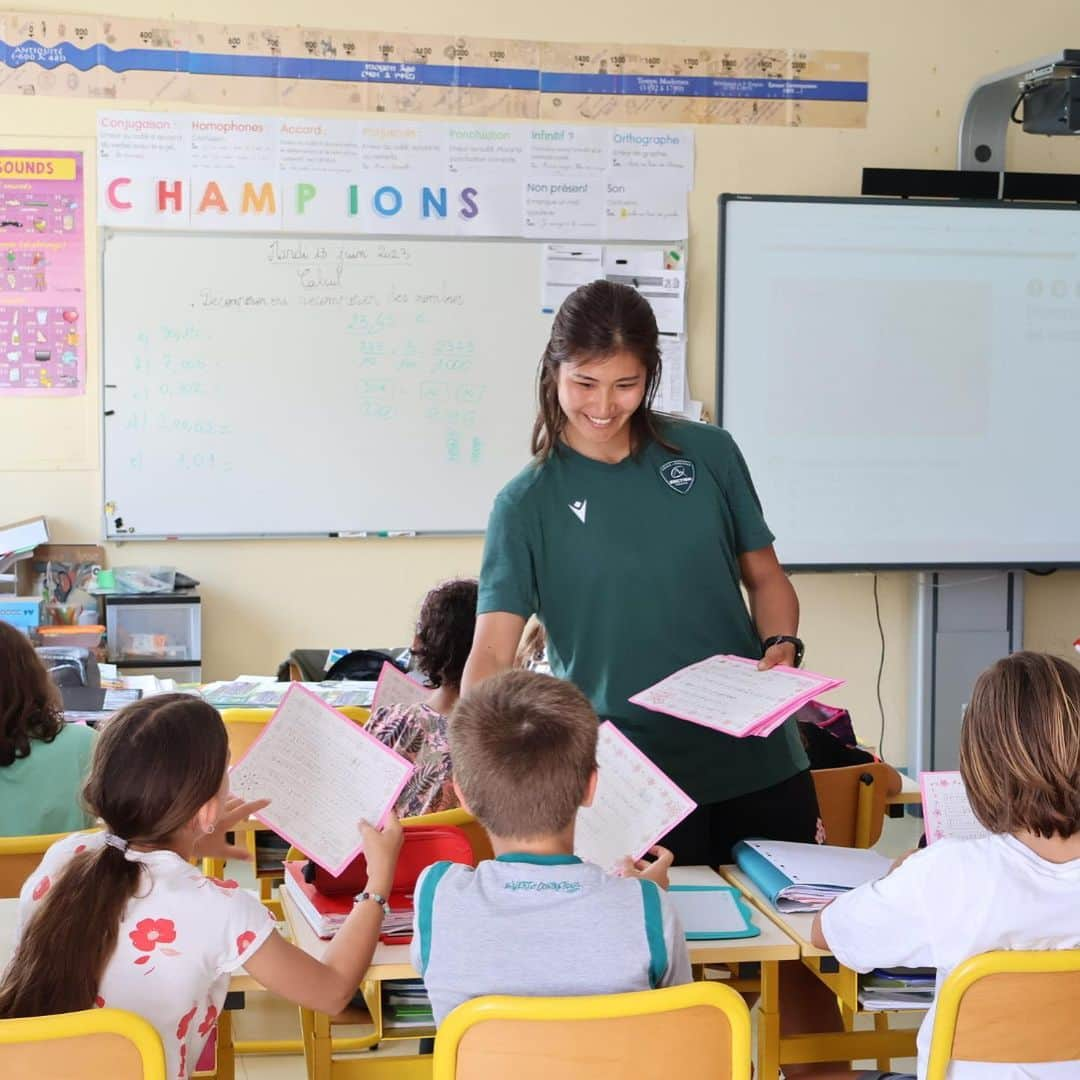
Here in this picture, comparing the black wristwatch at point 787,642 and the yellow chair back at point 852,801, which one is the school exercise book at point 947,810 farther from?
the yellow chair back at point 852,801

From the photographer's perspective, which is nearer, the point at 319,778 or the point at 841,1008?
the point at 319,778

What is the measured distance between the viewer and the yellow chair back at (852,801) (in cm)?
280

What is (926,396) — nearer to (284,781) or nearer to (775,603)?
(775,603)

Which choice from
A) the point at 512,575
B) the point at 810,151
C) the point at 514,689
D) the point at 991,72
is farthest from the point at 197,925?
the point at 991,72

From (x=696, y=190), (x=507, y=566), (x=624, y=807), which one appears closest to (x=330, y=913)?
(x=624, y=807)

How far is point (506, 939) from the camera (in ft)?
4.92

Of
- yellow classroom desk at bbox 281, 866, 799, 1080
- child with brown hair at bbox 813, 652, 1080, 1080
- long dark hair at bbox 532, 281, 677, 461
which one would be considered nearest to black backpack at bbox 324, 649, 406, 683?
long dark hair at bbox 532, 281, 677, 461

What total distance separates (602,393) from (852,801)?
113 cm

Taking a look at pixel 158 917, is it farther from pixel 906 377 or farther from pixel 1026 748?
pixel 906 377

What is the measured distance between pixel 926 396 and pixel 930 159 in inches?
37.1

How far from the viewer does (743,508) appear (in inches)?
89.7

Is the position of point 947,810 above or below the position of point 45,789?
above

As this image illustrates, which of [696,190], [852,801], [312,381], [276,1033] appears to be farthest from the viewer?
[696,190]

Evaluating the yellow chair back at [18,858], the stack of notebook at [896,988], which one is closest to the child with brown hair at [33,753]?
the yellow chair back at [18,858]
